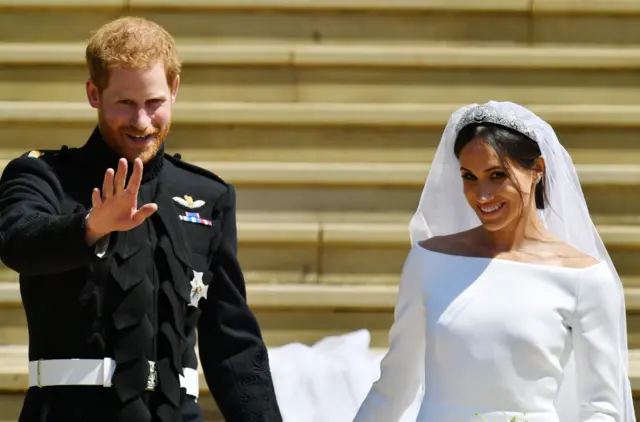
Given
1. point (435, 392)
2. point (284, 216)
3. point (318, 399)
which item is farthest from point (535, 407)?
point (284, 216)

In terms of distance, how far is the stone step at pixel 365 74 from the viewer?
6.38 metres

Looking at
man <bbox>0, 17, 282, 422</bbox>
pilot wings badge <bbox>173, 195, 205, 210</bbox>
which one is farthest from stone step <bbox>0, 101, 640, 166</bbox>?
man <bbox>0, 17, 282, 422</bbox>

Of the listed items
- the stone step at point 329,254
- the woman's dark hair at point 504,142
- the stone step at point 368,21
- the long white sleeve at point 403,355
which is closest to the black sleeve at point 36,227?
the long white sleeve at point 403,355

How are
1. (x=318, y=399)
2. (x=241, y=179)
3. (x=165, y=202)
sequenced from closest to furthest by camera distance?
(x=165, y=202) < (x=318, y=399) < (x=241, y=179)

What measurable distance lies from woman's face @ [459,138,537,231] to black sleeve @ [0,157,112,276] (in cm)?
112

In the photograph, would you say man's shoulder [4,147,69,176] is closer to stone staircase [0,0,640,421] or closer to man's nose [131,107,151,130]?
man's nose [131,107,151,130]

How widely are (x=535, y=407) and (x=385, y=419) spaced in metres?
0.43

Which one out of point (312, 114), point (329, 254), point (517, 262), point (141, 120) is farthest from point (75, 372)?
point (312, 114)

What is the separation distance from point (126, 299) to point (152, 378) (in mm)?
201

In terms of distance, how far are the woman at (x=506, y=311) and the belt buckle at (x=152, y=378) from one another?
0.78 m

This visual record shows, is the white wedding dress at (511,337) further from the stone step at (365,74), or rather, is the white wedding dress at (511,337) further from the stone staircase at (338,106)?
the stone step at (365,74)

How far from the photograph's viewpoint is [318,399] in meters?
5.36

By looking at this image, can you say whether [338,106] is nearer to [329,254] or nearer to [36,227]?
[329,254]

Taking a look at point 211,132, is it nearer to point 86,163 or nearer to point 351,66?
point 351,66
